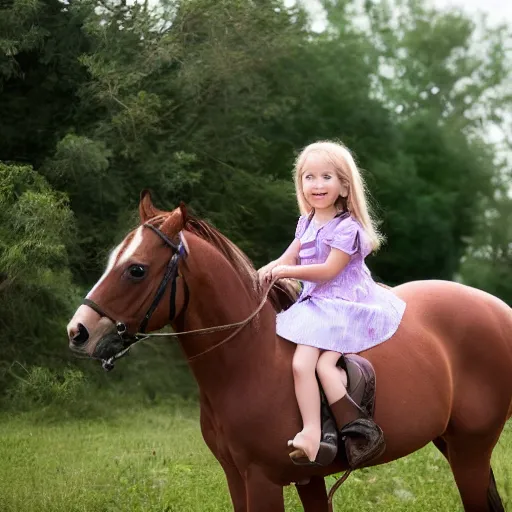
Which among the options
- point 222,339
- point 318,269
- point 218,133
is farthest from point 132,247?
point 218,133

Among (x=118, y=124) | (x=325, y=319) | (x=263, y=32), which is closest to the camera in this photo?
(x=325, y=319)

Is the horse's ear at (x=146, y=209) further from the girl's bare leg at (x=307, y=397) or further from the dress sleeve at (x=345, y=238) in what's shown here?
the girl's bare leg at (x=307, y=397)

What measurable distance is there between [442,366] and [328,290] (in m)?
0.80

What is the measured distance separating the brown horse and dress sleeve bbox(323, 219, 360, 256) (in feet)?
1.36

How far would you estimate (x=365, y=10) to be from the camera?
2131 centimetres

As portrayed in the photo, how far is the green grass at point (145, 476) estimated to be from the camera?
6.71 m

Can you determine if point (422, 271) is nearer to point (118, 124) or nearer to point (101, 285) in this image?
point (118, 124)

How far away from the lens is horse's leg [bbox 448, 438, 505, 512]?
4512 millimetres

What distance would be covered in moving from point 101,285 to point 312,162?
1213mm

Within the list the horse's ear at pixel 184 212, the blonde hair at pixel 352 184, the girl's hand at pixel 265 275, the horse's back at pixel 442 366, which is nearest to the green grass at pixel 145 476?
the horse's back at pixel 442 366

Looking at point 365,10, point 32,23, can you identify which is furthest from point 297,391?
point 365,10

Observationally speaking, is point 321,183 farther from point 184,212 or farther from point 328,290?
point 184,212

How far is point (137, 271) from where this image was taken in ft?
11.6

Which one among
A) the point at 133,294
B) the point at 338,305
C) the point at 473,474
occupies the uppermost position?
the point at 133,294
